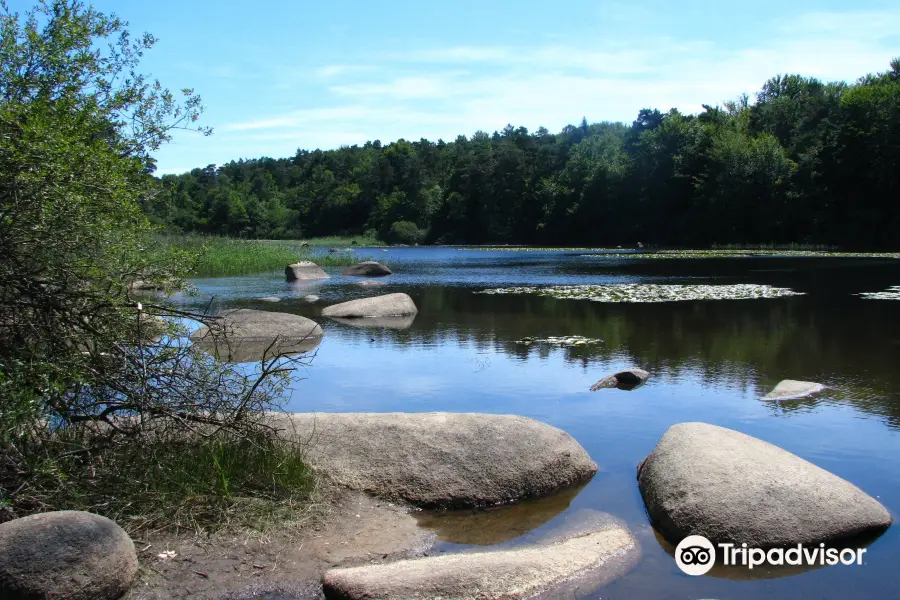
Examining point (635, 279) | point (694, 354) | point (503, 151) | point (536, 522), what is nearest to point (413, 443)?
point (536, 522)

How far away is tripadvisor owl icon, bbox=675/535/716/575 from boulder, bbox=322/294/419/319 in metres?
15.8

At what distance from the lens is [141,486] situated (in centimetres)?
601

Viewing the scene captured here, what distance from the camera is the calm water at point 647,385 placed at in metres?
6.12

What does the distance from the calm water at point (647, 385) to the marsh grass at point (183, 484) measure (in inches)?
54.2

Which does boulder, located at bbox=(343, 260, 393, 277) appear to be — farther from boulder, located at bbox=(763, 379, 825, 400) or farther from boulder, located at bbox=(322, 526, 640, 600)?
boulder, located at bbox=(322, 526, 640, 600)

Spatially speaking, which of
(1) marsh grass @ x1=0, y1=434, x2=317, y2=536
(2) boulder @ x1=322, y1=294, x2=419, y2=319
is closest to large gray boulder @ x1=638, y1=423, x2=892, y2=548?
(1) marsh grass @ x1=0, y1=434, x2=317, y2=536

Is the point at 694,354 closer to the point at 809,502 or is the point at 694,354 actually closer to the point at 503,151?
the point at 809,502

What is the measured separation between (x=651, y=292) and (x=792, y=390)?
1569 cm

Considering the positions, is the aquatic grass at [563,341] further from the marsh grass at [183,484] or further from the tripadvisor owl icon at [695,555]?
the marsh grass at [183,484]

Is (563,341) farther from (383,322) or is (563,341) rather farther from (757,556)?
(757,556)

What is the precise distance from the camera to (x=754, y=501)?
6074 mm

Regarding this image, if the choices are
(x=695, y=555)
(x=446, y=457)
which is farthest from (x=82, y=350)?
(x=695, y=555)

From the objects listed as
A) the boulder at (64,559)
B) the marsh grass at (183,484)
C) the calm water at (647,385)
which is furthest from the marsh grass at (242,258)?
the boulder at (64,559)

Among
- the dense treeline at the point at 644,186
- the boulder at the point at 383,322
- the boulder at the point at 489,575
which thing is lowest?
the boulder at the point at 383,322
